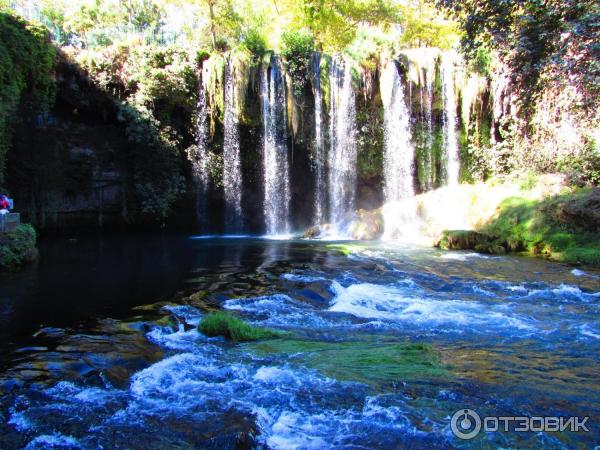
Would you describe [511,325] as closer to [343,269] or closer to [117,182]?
[343,269]

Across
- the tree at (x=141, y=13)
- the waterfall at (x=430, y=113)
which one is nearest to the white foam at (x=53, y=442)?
the waterfall at (x=430, y=113)

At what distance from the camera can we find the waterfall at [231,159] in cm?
1980

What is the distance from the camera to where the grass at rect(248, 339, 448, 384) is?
4.97 meters

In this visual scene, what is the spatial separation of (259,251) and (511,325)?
9.22m

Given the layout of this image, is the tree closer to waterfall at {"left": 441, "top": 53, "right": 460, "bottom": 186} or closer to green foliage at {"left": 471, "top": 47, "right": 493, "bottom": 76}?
waterfall at {"left": 441, "top": 53, "right": 460, "bottom": 186}

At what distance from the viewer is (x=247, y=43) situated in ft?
65.8

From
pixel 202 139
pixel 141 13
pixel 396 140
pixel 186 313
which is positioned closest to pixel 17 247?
pixel 186 313

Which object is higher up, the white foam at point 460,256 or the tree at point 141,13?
the tree at point 141,13

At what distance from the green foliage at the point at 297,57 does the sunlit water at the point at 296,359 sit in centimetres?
1237

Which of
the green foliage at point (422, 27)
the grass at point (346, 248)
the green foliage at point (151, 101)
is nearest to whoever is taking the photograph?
the grass at point (346, 248)

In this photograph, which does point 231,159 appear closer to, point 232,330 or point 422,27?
point 232,330

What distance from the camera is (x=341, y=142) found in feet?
69.8

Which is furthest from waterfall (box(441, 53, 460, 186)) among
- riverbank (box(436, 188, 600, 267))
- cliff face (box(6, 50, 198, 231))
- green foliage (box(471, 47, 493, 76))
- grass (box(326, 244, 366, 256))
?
cliff face (box(6, 50, 198, 231))

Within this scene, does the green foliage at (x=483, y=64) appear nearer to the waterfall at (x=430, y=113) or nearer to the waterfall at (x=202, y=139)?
the waterfall at (x=430, y=113)
